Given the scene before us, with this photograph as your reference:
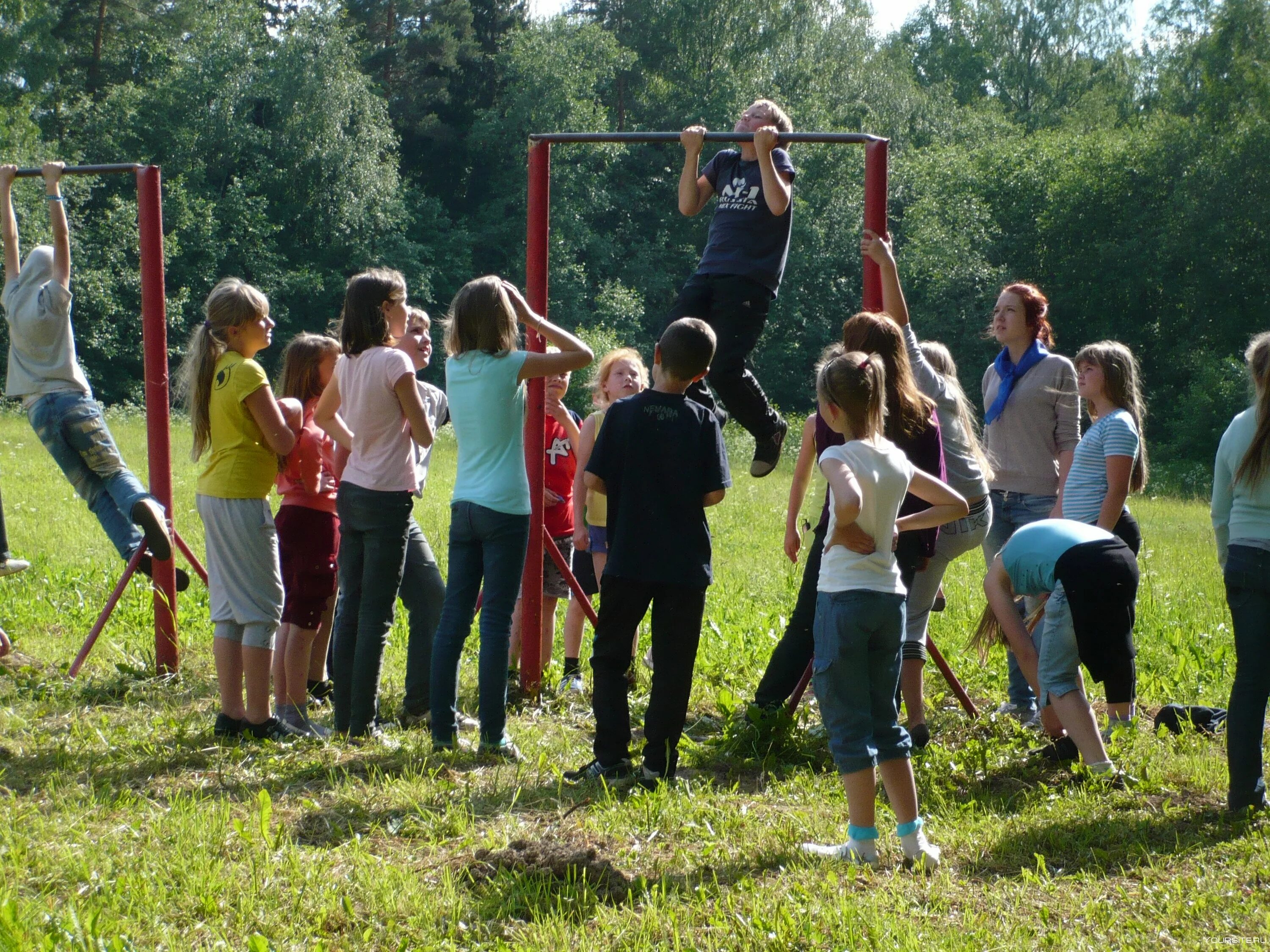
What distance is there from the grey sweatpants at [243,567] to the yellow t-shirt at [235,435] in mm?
54

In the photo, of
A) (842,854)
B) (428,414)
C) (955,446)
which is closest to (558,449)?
(428,414)

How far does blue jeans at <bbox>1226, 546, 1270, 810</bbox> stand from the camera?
4.04 metres

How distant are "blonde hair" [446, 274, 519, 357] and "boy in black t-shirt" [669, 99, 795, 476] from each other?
95 cm

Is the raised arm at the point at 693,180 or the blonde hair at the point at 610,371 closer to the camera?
the raised arm at the point at 693,180

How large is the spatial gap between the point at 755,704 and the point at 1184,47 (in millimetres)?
38719

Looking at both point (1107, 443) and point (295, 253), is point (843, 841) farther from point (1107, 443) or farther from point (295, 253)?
point (295, 253)

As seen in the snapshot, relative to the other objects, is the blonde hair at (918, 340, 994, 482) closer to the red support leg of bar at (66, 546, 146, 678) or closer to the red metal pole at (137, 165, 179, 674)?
the red metal pole at (137, 165, 179, 674)

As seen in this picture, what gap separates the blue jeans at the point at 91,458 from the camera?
580cm

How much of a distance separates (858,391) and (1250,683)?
5.95 ft

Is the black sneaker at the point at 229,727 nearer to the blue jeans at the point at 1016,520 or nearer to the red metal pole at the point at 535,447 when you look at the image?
the red metal pole at the point at 535,447

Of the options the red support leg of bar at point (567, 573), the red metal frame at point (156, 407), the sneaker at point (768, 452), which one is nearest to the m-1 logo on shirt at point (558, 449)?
the red support leg of bar at point (567, 573)

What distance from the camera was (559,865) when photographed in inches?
136

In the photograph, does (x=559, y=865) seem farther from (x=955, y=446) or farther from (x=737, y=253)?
(x=737, y=253)

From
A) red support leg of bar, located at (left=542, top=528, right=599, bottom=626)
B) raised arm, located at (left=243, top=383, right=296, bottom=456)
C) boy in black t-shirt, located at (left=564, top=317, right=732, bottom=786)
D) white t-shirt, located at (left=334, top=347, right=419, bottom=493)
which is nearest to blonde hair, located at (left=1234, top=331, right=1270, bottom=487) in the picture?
boy in black t-shirt, located at (left=564, top=317, right=732, bottom=786)
